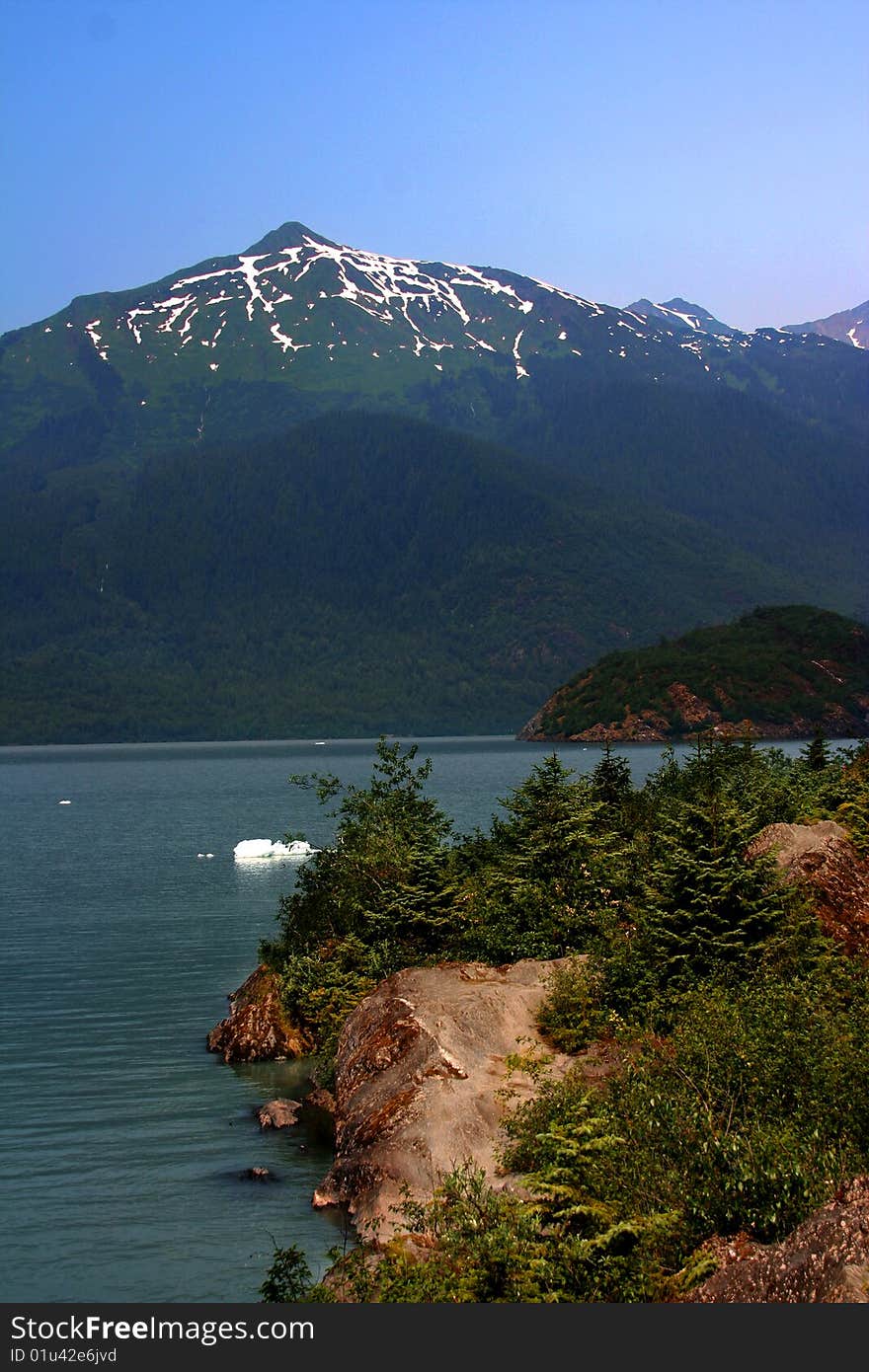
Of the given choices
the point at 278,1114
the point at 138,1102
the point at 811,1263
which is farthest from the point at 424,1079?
the point at 811,1263

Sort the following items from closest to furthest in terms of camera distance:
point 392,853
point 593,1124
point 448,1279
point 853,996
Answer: point 448,1279 → point 593,1124 → point 853,996 → point 392,853

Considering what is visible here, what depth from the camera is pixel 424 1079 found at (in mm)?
26766

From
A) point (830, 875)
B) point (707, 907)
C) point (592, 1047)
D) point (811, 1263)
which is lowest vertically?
point (592, 1047)

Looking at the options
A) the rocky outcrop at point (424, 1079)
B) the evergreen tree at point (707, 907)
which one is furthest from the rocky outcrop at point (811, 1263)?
the evergreen tree at point (707, 907)

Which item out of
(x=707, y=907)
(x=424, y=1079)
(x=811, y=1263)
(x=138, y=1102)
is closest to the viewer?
(x=811, y=1263)

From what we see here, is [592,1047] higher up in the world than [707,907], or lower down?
lower down

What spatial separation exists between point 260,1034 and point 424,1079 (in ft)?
45.9

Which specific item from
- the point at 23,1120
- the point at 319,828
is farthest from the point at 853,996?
the point at 319,828

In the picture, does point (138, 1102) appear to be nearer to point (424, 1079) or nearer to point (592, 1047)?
point (424, 1079)

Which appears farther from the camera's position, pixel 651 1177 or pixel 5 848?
pixel 5 848

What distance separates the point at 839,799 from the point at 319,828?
65804 mm

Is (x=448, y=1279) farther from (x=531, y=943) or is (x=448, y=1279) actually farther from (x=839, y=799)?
(x=839, y=799)

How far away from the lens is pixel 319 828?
107375 mm

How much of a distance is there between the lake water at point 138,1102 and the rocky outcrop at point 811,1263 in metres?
8.82
